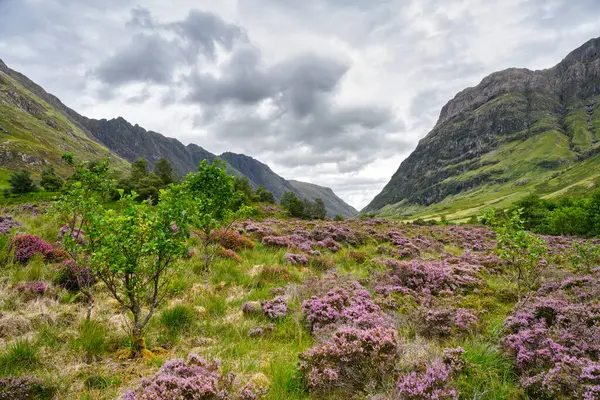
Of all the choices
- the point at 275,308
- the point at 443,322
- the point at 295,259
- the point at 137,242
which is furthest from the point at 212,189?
the point at 443,322

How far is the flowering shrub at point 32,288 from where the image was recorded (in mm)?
7707

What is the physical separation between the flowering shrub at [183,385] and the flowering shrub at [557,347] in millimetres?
4749

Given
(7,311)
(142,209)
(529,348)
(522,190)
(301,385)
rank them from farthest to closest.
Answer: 1. (522,190)
2. (7,311)
3. (142,209)
4. (529,348)
5. (301,385)

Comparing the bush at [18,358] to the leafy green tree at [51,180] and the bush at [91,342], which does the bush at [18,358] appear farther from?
the leafy green tree at [51,180]

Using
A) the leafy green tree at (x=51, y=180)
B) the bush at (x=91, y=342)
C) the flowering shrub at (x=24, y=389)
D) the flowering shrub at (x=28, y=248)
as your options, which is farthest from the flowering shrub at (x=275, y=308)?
the leafy green tree at (x=51, y=180)

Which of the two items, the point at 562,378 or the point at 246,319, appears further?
the point at 246,319

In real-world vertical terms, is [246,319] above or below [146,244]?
below

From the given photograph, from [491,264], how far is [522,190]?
22657cm

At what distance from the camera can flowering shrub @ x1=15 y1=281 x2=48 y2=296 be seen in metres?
7.71

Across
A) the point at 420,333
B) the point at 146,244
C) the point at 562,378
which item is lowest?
the point at 420,333

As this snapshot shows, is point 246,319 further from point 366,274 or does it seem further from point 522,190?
point 522,190

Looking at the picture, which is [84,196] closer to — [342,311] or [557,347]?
[342,311]

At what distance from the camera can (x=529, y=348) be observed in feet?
17.7

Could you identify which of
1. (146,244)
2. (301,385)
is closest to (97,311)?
(146,244)
